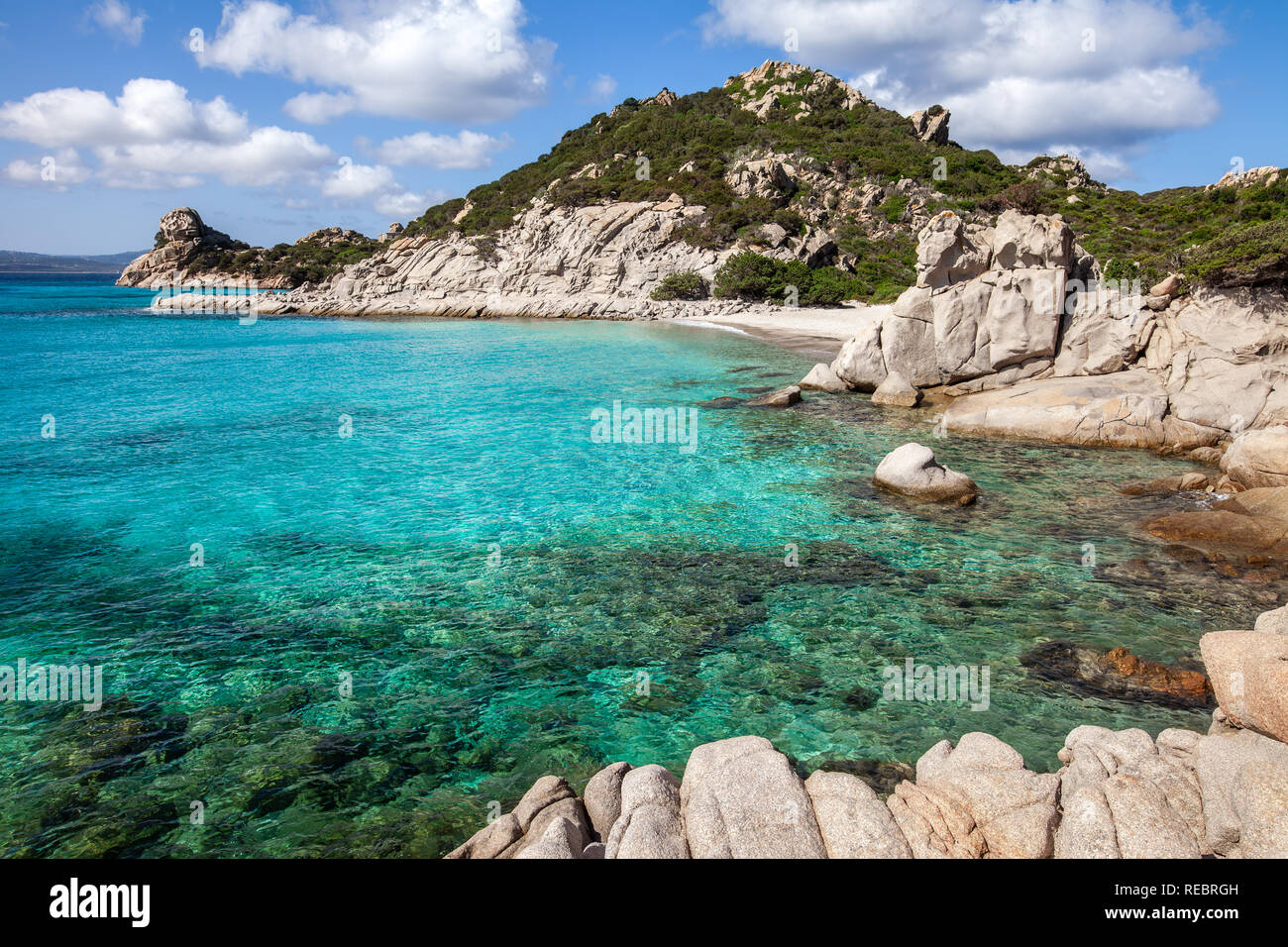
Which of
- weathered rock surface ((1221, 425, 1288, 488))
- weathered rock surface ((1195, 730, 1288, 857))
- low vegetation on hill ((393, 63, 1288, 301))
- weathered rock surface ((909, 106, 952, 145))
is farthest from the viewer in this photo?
weathered rock surface ((909, 106, 952, 145))

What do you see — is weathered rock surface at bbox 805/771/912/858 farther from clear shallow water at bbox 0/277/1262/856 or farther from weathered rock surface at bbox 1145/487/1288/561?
weathered rock surface at bbox 1145/487/1288/561

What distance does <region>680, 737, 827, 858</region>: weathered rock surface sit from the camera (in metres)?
5.84

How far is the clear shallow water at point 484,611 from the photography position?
8164 millimetres

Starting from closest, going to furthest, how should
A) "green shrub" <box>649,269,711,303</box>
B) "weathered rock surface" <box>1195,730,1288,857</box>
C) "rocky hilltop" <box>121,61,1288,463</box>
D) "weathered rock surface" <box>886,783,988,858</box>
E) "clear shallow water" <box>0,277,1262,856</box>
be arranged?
1. "weathered rock surface" <box>1195,730,1288,857</box>
2. "weathered rock surface" <box>886,783,988,858</box>
3. "clear shallow water" <box>0,277,1262,856</box>
4. "rocky hilltop" <box>121,61,1288,463</box>
5. "green shrub" <box>649,269,711,303</box>

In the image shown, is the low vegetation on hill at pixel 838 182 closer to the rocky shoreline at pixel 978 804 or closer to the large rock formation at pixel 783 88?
the large rock formation at pixel 783 88

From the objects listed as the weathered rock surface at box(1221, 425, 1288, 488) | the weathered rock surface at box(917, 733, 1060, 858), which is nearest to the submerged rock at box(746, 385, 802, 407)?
the weathered rock surface at box(1221, 425, 1288, 488)

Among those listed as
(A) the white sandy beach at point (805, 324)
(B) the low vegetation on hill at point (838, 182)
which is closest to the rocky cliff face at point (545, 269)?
(B) the low vegetation on hill at point (838, 182)

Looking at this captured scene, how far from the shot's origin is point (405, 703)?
951 centimetres

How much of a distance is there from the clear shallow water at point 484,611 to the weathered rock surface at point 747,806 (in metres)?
1.85

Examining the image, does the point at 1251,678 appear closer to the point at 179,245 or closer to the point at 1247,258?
the point at 1247,258

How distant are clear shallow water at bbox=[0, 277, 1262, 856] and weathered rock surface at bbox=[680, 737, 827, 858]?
185cm

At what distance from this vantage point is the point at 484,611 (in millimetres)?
12055

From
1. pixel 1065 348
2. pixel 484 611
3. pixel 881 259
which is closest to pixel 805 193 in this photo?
pixel 881 259

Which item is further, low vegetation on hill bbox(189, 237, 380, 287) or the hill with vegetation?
low vegetation on hill bbox(189, 237, 380, 287)
